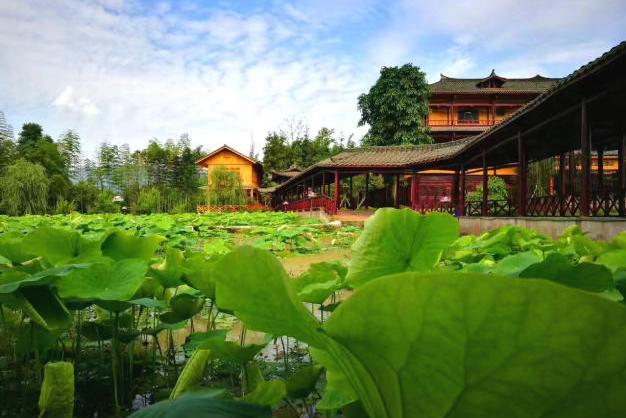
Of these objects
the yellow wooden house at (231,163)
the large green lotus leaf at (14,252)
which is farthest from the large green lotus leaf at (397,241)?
the yellow wooden house at (231,163)

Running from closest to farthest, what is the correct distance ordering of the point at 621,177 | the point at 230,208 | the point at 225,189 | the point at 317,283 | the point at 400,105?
the point at 317,283 < the point at 621,177 < the point at 400,105 < the point at 230,208 < the point at 225,189

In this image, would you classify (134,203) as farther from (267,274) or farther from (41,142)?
(267,274)

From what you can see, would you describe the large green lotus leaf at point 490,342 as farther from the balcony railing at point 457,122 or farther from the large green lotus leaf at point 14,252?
the balcony railing at point 457,122

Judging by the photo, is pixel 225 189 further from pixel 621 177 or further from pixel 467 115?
pixel 621 177

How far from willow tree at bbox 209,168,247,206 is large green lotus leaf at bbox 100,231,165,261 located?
82.7 ft

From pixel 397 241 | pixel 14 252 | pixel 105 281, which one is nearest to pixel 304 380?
pixel 397 241

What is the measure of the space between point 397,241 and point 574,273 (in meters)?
0.19

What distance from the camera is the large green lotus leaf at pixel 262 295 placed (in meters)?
0.26

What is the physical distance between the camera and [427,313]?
0.20 meters

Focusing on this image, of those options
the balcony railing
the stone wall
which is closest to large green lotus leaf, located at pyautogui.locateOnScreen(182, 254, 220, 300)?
the stone wall

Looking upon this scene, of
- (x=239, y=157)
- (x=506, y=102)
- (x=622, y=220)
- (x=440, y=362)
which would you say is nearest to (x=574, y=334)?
(x=440, y=362)

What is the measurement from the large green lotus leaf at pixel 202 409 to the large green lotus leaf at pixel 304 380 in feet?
0.87

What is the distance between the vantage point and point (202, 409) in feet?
0.91

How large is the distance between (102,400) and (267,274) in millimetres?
883
